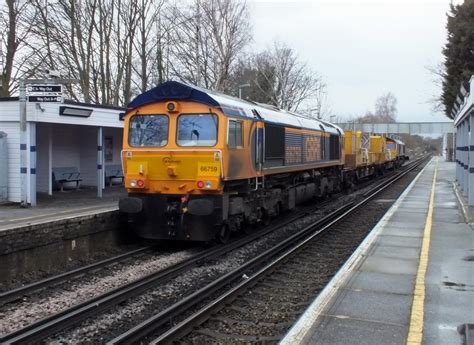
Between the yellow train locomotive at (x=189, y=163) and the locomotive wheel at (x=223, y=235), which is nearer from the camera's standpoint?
the yellow train locomotive at (x=189, y=163)

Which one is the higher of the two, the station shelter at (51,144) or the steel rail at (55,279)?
the station shelter at (51,144)

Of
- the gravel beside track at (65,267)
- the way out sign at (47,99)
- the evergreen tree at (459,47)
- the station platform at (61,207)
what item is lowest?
the gravel beside track at (65,267)

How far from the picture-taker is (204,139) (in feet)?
34.6

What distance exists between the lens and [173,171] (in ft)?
34.8

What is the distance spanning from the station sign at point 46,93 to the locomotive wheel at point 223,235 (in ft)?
21.1

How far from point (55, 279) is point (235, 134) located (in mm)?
4537

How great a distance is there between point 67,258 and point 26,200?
248 inches

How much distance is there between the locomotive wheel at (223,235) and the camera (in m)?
11.1

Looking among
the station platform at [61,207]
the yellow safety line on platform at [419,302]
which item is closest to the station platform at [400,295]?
the yellow safety line on platform at [419,302]

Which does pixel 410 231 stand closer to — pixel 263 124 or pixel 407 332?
pixel 263 124

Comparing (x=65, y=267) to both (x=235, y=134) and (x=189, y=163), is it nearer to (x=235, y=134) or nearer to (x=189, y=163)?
(x=189, y=163)

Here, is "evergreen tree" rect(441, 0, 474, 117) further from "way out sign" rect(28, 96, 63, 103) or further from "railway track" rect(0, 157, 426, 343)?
"railway track" rect(0, 157, 426, 343)

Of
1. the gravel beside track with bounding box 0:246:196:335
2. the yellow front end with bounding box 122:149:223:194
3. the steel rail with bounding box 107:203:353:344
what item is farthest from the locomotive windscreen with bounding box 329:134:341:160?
the gravel beside track with bounding box 0:246:196:335

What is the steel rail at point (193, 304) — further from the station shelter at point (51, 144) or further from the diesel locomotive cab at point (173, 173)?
the station shelter at point (51, 144)
